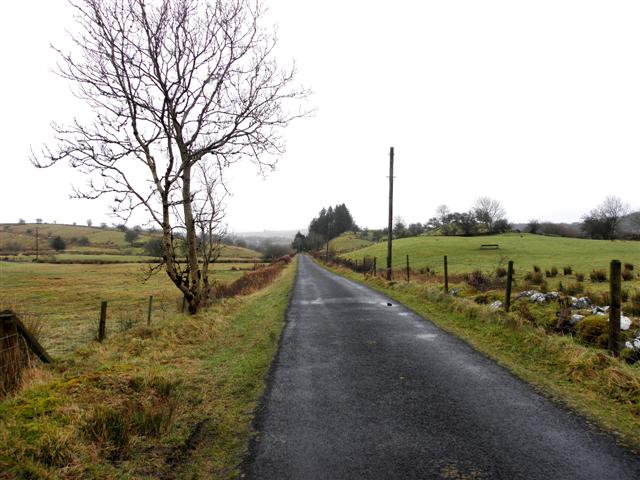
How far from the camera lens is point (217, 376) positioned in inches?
258


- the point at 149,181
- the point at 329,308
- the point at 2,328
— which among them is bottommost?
the point at 329,308

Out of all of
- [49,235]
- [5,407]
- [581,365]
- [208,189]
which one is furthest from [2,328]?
[49,235]

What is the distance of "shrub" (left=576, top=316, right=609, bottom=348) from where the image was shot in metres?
7.46

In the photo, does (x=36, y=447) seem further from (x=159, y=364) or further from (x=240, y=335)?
(x=240, y=335)

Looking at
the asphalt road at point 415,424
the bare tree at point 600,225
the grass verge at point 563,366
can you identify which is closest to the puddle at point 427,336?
the grass verge at point 563,366

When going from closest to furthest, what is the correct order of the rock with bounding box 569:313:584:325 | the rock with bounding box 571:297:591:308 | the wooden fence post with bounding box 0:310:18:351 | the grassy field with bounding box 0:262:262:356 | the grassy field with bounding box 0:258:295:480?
1. the grassy field with bounding box 0:258:295:480
2. the wooden fence post with bounding box 0:310:18:351
3. the rock with bounding box 569:313:584:325
4. the rock with bounding box 571:297:591:308
5. the grassy field with bounding box 0:262:262:356

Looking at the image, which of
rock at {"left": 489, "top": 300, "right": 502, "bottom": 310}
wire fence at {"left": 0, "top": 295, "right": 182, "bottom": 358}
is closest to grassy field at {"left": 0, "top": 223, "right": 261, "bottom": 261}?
wire fence at {"left": 0, "top": 295, "right": 182, "bottom": 358}

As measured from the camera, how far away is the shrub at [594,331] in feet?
24.5

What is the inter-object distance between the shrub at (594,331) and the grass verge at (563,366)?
0.35 meters

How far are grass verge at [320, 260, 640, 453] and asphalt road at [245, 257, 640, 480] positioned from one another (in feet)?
1.06

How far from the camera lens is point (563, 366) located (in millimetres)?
6422

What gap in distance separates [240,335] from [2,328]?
5127 millimetres

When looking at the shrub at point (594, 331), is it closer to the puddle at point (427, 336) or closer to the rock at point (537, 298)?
the rock at point (537, 298)

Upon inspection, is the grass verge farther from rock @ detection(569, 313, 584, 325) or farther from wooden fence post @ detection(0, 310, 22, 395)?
wooden fence post @ detection(0, 310, 22, 395)
